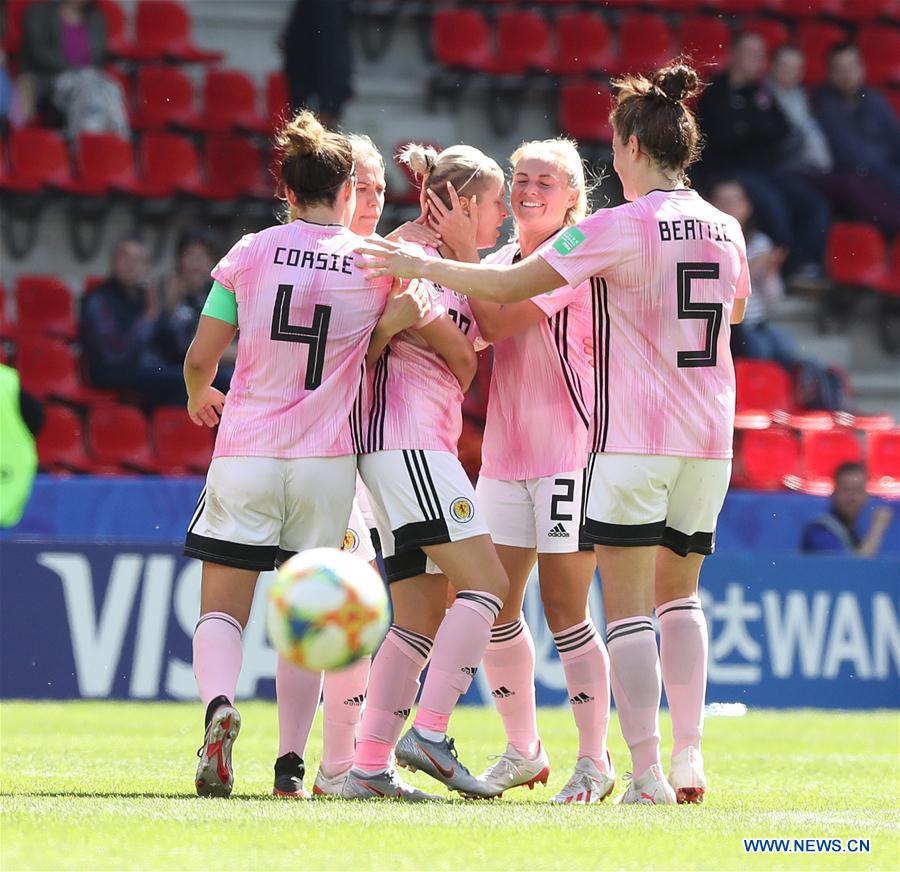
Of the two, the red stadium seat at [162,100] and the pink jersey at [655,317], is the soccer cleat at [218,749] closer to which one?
the pink jersey at [655,317]

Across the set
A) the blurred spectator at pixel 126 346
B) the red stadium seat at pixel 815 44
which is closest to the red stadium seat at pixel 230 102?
the blurred spectator at pixel 126 346

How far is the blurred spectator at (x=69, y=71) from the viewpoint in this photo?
1445 centimetres

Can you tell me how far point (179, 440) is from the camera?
41.3 ft

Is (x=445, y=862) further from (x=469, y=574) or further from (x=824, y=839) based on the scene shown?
(x=469, y=574)

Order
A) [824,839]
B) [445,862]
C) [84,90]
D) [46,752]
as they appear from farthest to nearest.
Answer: [84,90] < [46,752] < [824,839] < [445,862]

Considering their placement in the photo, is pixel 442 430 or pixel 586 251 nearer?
pixel 586 251

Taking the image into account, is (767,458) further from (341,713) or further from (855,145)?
(341,713)

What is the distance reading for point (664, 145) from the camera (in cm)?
552

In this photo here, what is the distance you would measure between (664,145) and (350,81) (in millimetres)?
9796

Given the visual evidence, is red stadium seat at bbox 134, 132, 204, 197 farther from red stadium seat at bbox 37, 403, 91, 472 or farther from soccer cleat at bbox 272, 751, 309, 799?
soccer cleat at bbox 272, 751, 309, 799

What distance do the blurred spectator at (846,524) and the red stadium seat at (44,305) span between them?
5696 mm

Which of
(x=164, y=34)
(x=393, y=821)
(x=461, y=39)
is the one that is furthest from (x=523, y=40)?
(x=393, y=821)

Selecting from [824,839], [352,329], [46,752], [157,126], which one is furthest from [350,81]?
[824,839]

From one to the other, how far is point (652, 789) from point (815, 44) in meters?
13.5
